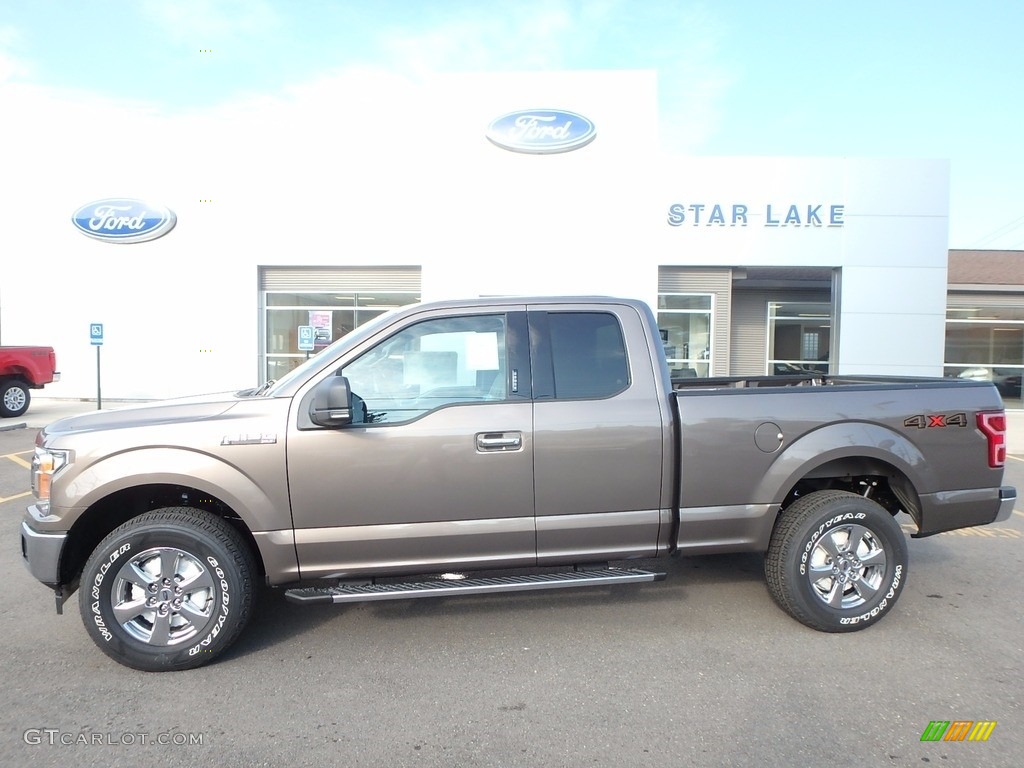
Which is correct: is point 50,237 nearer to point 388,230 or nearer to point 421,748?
point 388,230

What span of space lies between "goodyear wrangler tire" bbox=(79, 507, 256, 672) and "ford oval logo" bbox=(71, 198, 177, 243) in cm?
1579

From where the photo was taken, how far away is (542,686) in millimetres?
3297

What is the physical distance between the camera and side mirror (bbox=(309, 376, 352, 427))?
3324 mm

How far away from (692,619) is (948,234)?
596 inches

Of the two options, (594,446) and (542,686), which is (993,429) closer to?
(594,446)

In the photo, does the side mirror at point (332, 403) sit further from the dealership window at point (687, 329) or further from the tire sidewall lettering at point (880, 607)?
the dealership window at point (687, 329)

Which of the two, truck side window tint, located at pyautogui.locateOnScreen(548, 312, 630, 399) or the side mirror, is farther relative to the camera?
truck side window tint, located at pyautogui.locateOnScreen(548, 312, 630, 399)

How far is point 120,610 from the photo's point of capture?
134 inches

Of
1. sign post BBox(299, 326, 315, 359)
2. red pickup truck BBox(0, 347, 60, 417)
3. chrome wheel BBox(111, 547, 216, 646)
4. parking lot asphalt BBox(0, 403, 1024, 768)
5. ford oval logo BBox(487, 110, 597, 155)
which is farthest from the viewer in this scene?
ford oval logo BBox(487, 110, 597, 155)

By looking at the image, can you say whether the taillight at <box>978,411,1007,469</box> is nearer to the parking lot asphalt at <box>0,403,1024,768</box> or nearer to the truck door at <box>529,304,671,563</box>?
the parking lot asphalt at <box>0,403,1024,768</box>

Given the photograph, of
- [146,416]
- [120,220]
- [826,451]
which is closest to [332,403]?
[146,416]

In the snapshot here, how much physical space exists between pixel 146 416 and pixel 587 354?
2504mm

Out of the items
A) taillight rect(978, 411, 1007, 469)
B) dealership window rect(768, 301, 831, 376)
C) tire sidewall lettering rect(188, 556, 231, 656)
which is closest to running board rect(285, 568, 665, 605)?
tire sidewall lettering rect(188, 556, 231, 656)

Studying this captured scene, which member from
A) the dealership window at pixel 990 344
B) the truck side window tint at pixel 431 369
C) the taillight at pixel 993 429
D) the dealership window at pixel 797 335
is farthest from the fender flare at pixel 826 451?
the dealership window at pixel 990 344
